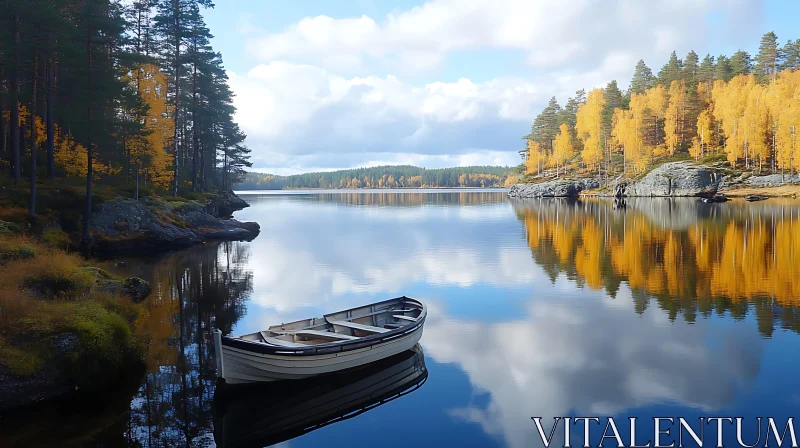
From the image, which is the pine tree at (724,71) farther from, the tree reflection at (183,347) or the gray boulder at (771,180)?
the tree reflection at (183,347)

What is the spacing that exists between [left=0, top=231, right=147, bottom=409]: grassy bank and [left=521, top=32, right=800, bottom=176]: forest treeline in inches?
3691

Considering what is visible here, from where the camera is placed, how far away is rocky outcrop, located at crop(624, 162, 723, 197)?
88.3 m

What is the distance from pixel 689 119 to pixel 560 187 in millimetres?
27802

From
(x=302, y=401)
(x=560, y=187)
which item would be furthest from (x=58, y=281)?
(x=560, y=187)

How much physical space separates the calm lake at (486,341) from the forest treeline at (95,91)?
33.5 feet

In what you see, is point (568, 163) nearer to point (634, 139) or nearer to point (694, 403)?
point (634, 139)

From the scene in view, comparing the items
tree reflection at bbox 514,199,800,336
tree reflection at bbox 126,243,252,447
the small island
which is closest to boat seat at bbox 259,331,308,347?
tree reflection at bbox 126,243,252,447

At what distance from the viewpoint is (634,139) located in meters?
101

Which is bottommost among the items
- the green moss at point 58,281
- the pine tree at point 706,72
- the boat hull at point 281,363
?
the boat hull at point 281,363

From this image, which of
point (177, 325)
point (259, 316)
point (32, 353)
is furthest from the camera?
point (259, 316)

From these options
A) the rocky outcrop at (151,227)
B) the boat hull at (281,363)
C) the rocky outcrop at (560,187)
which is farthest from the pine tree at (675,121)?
the boat hull at (281,363)

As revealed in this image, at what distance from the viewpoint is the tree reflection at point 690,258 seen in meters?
22.1

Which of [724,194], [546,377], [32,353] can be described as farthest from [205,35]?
[724,194]

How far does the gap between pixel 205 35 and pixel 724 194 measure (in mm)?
80202
